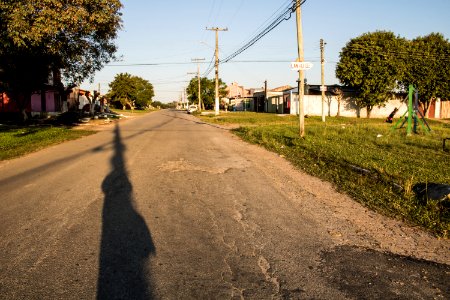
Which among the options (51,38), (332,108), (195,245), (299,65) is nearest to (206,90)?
(332,108)

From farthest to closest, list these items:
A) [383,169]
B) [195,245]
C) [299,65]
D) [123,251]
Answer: [299,65] → [383,169] → [195,245] → [123,251]

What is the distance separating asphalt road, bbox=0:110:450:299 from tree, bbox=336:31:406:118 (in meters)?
36.7

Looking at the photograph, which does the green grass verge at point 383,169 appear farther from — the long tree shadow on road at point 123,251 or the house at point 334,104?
the house at point 334,104

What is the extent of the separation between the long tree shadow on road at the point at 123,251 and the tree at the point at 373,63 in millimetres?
39079

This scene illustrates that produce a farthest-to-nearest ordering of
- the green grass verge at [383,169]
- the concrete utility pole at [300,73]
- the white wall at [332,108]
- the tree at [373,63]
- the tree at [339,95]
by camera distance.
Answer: the white wall at [332,108] → the tree at [339,95] → the tree at [373,63] → the concrete utility pole at [300,73] → the green grass verge at [383,169]

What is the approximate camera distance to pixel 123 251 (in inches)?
161

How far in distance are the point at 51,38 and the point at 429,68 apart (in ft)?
131

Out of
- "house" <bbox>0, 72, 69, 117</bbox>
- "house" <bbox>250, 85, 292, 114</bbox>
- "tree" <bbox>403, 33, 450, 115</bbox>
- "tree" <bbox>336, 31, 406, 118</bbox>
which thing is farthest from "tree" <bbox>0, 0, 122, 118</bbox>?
"tree" <bbox>403, 33, 450, 115</bbox>

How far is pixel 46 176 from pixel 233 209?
16.6 feet

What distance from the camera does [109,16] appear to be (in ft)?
61.3

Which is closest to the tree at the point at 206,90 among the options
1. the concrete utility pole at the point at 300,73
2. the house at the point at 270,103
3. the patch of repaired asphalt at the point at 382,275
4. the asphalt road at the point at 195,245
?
the house at the point at 270,103

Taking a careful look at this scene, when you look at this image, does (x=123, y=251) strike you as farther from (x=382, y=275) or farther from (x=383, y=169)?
(x=383, y=169)

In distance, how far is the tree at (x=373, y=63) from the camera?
131 feet

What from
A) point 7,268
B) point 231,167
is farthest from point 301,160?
point 7,268
